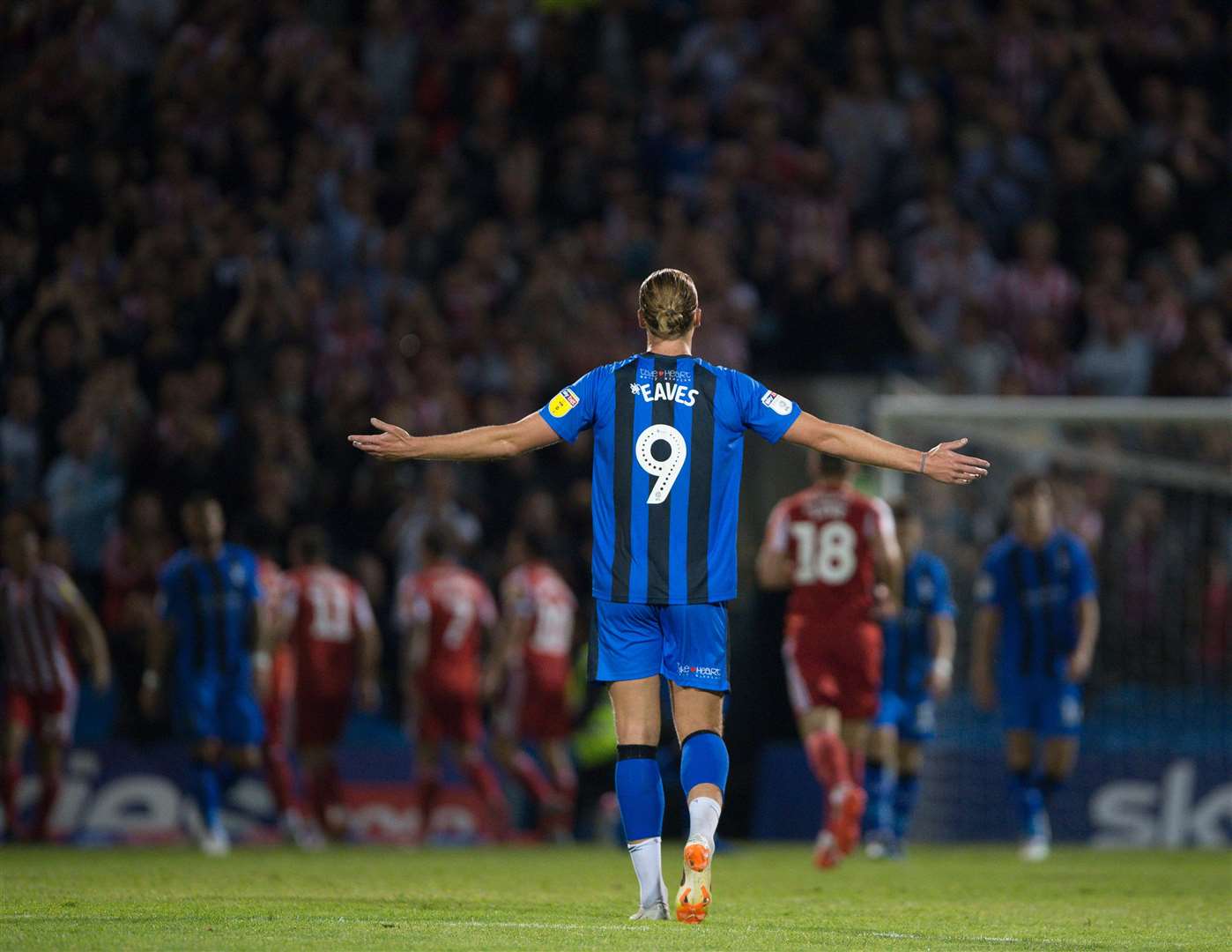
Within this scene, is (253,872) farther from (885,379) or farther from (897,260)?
(897,260)

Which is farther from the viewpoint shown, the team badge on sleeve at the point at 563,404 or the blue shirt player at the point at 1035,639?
the blue shirt player at the point at 1035,639

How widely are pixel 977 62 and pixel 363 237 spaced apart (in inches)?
257

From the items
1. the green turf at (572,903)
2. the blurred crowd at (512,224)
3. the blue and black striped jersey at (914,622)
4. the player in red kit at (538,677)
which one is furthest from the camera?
the player in red kit at (538,677)

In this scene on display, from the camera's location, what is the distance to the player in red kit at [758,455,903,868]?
38.6 ft

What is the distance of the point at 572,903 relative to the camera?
8.68 metres

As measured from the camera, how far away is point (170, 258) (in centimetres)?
1659

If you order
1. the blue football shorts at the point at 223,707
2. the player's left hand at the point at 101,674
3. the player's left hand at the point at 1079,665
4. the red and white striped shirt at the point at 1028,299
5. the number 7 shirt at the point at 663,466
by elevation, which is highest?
the red and white striped shirt at the point at 1028,299

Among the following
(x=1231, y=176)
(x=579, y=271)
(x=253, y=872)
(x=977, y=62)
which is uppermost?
(x=977, y=62)

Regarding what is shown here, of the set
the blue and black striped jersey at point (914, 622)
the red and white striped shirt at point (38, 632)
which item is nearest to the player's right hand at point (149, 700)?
the red and white striped shirt at point (38, 632)

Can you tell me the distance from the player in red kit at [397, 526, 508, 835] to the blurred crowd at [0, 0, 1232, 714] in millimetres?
403

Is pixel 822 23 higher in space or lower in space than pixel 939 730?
higher

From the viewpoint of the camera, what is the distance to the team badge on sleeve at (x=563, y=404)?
285 inches

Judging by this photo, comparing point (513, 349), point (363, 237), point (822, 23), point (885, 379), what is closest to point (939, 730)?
point (885, 379)

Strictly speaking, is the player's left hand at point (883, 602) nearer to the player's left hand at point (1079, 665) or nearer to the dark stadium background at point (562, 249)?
the player's left hand at point (1079, 665)
